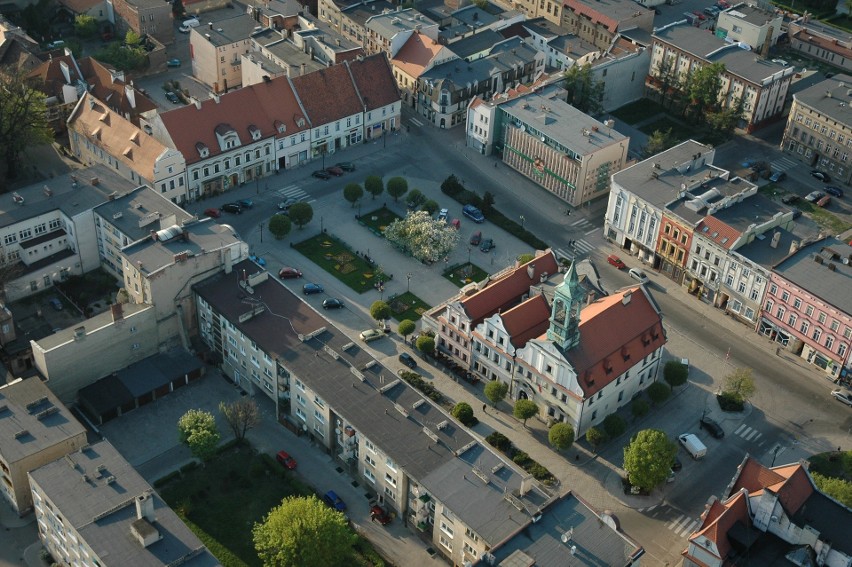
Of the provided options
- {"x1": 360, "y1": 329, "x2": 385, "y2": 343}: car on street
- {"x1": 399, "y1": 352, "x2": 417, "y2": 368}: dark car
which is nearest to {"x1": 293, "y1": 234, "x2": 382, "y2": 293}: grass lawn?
{"x1": 360, "y1": 329, "x2": 385, "y2": 343}: car on street

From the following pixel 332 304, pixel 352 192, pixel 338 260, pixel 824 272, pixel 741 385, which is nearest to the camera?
pixel 741 385

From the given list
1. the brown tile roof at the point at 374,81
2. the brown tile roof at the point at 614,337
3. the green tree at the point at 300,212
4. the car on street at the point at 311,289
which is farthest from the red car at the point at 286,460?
the brown tile roof at the point at 374,81

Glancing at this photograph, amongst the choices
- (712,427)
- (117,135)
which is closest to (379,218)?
(117,135)

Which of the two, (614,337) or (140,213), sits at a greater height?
(140,213)

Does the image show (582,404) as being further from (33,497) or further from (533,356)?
(33,497)

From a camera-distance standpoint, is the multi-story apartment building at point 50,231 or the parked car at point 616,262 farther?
the parked car at point 616,262

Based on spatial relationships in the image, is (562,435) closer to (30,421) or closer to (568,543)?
(568,543)

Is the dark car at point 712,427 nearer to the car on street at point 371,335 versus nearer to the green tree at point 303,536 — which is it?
the car on street at point 371,335
